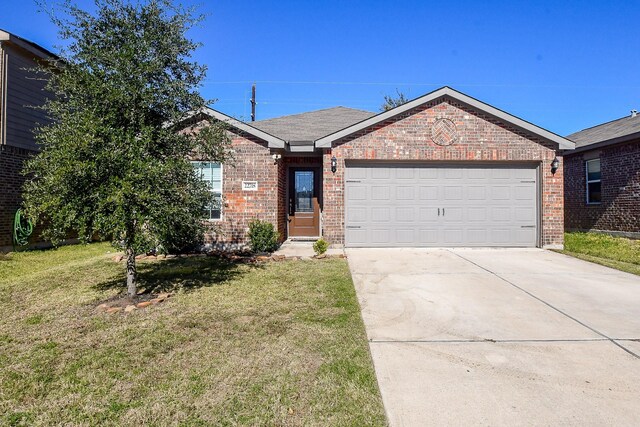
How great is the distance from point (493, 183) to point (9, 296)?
37.4 feet

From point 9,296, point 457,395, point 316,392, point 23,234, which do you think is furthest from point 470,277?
point 23,234

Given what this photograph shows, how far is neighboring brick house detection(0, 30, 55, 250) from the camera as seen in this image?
10.0m

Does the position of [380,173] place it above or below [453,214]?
above

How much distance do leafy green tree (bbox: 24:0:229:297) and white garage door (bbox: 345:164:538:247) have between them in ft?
19.6

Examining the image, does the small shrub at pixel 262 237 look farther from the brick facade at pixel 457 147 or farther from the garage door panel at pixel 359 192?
the garage door panel at pixel 359 192

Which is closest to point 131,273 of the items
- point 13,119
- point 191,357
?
point 191,357

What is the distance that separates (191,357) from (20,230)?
34.0 ft

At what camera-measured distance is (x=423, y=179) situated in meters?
10.6

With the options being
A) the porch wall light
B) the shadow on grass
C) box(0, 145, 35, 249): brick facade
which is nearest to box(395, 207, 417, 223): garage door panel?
the porch wall light

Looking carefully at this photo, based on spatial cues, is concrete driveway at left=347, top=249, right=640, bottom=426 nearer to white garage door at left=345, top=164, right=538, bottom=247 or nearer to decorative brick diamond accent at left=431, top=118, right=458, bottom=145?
white garage door at left=345, top=164, right=538, bottom=247

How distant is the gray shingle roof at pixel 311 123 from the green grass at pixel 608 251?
798 centimetres

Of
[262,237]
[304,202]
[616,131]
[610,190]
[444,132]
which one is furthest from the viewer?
[616,131]

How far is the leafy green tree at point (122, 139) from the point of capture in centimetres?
466

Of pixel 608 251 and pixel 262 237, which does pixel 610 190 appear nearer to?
pixel 608 251
